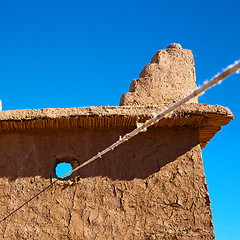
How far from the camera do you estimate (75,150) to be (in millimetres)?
4152

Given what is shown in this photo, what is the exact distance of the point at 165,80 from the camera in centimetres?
478

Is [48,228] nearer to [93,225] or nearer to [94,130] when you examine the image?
[93,225]

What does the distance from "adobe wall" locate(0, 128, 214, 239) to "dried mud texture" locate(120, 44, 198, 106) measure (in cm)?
66

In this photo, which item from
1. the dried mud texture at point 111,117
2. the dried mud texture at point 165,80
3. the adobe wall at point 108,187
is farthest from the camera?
the dried mud texture at point 165,80

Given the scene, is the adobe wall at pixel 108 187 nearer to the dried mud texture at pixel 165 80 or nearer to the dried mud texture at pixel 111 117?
the dried mud texture at pixel 111 117

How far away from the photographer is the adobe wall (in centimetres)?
371

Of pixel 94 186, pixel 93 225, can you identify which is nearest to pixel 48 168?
pixel 94 186

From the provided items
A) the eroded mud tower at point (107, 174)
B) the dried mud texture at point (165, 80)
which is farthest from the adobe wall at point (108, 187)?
the dried mud texture at point (165, 80)

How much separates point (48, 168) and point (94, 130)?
775 millimetres

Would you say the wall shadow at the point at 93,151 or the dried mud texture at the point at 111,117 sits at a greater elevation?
the dried mud texture at the point at 111,117

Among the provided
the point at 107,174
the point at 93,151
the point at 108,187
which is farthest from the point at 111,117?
the point at 108,187

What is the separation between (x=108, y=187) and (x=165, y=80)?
6.14ft

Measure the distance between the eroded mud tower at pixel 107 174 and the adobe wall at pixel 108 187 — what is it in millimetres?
11

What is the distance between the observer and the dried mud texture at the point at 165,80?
15.3 ft
